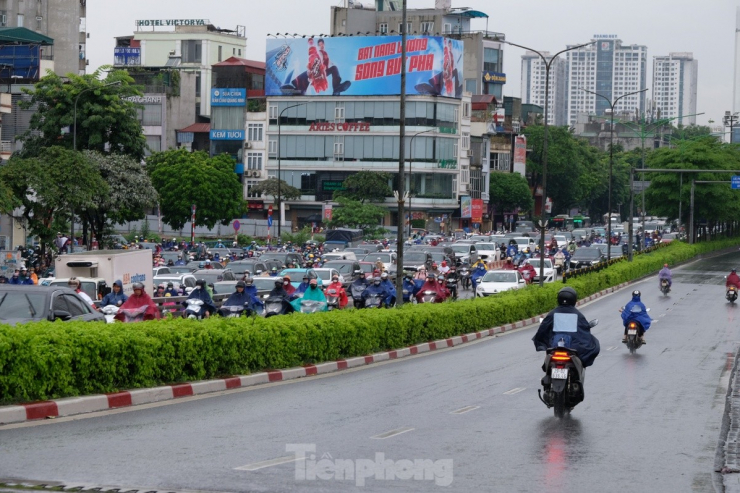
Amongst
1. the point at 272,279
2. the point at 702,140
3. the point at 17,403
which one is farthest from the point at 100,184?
the point at 702,140

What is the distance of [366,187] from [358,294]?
65.9m

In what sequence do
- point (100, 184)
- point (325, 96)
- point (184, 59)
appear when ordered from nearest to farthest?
1. point (100, 184)
2. point (325, 96)
3. point (184, 59)

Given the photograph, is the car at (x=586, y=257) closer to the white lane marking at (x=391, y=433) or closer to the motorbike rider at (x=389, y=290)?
the motorbike rider at (x=389, y=290)

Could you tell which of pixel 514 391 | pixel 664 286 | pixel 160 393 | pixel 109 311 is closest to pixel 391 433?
pixel 160 393

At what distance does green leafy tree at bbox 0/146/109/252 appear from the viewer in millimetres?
43438

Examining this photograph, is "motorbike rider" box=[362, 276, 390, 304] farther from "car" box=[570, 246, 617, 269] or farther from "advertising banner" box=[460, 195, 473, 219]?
"advertising banner" box=[460, 195, 473, 219]

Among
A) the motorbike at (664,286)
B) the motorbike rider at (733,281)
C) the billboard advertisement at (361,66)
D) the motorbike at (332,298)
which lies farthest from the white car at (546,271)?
the billboard advertisement at (361,66)

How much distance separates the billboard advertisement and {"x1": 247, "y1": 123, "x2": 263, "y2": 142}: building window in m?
3.71

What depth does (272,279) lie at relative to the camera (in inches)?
1369

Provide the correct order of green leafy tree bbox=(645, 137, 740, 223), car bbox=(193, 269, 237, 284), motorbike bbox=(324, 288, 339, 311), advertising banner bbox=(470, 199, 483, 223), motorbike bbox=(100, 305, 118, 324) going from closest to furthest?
motorbike bbox=(100, 305, 118, 324) < motorbike bbox=(324, 288, 339, 311) < car bbox=(193, 269, 237, 284) < green leafy tree bbox=(645, 137, 740, 223) < advertising banner bbox=(470, 199, 483, 223)

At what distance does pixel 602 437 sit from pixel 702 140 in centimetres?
8345

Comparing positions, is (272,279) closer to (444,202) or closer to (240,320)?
(240,320)

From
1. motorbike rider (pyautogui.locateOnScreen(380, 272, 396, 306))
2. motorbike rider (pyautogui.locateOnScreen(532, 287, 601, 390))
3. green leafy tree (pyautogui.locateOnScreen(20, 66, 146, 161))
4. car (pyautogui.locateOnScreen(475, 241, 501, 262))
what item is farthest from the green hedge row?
car (pyautogui.locateOnScreen(475, 241, 501, 262))

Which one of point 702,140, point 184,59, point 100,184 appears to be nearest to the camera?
point 100,184
